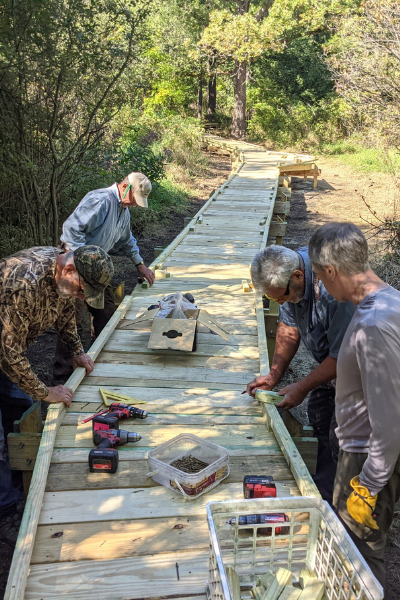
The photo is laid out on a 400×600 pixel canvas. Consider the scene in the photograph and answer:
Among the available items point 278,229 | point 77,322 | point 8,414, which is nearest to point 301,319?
point 8,414

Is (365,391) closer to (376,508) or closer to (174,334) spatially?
(376,508)

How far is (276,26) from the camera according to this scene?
2353cm

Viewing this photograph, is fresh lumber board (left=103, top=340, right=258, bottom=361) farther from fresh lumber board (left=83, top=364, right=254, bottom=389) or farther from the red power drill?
the red power drill

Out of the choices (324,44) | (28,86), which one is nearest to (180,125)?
(324,44)

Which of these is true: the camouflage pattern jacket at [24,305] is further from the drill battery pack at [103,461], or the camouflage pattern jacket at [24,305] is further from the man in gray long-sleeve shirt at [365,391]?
the man in gray long-sleeve shirt at [365,391]

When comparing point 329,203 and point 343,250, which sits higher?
point 343,250

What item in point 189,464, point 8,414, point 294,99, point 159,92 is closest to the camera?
point 189,464

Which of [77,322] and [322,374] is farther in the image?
[77,322]

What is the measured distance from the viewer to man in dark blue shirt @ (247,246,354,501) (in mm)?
3289

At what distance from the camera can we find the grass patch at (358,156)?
19.4 m

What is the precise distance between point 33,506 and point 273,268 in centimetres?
194

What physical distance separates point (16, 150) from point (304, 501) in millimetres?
6686

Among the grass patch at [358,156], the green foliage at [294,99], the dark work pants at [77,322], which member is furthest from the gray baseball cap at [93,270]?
→ the green foliage at [294,99]

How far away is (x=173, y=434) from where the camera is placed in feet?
10.8
